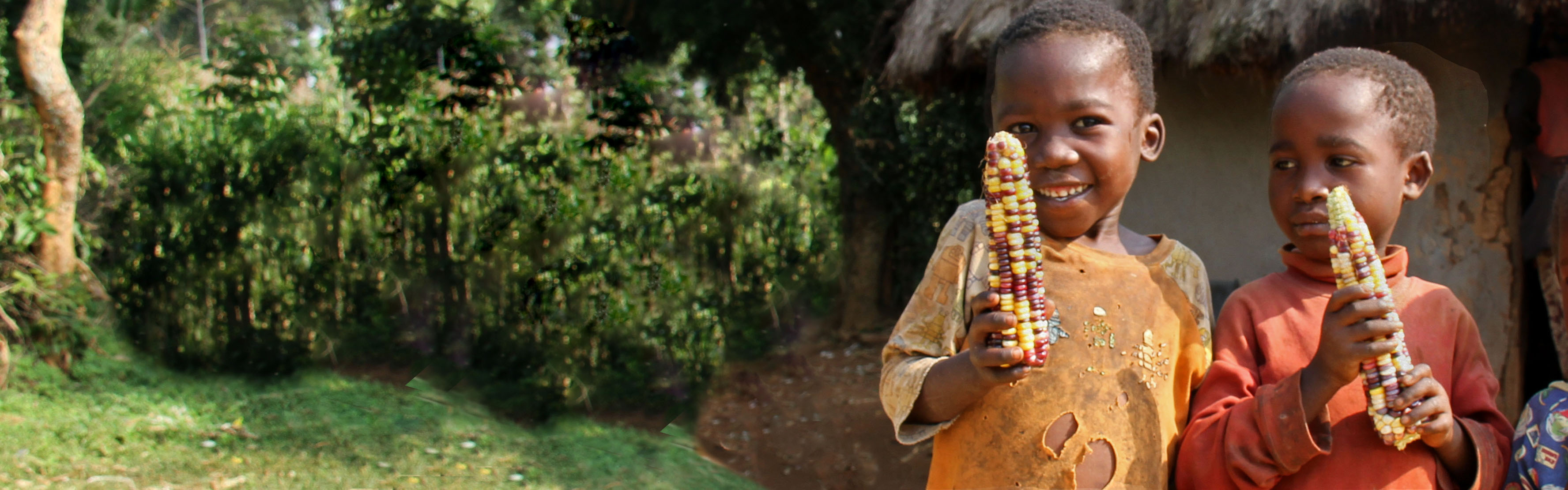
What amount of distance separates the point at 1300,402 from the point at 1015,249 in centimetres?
47

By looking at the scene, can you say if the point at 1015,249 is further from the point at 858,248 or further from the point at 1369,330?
the point at 858,248

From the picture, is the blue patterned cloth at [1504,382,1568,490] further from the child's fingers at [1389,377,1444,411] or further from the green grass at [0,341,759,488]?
the green grass at [0,341,759,488]

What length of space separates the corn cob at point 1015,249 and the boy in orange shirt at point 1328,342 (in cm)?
39

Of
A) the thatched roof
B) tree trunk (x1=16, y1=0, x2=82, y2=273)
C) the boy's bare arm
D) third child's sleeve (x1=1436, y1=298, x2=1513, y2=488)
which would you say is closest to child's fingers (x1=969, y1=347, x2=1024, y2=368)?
the boy's bare arm

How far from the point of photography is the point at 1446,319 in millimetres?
1598

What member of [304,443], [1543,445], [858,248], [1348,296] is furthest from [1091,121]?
[858,248]

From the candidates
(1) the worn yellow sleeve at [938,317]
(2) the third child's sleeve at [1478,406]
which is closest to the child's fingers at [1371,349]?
(2) the third child's sleeve at [1478,406]

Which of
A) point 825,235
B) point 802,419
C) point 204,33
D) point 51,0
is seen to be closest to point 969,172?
point 825,235

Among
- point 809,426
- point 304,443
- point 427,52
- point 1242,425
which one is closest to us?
point 1242,425

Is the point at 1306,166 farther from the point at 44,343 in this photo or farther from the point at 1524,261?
the point at 44,343

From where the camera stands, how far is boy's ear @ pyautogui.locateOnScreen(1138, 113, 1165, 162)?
5.55 feet

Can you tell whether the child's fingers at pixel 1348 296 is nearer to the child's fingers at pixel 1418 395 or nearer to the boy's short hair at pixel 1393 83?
the child's fingers at pixel 1418 395

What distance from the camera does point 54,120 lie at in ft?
20.3

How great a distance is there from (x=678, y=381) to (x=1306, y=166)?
17.1ft
